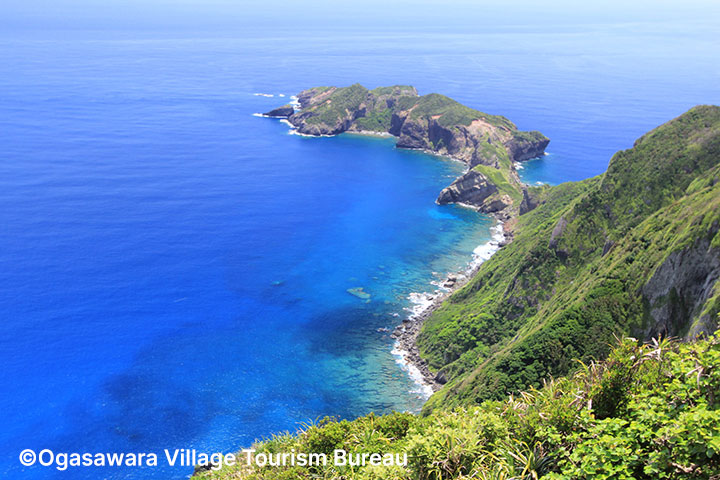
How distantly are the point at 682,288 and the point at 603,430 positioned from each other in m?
49.6

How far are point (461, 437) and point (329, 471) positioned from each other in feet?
37.7

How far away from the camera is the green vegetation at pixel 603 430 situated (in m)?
18.6

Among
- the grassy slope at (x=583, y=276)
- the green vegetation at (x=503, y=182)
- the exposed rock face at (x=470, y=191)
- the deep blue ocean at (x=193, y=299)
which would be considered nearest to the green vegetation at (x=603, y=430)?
→ the grassy slope at (x=583, y=276)

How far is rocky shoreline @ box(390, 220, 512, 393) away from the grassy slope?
2128mm

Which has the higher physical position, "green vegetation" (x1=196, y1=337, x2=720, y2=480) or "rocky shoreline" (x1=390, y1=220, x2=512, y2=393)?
"green vegetation" (x1=196, y1=337, x2=720, y2=480)

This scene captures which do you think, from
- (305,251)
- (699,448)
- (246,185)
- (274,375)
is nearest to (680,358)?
(699,448)

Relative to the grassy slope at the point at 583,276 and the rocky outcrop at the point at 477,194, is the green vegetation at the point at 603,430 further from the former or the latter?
the rocky outcrop at the point at 477,194

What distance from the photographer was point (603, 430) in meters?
22.0

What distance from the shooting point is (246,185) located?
612 ft

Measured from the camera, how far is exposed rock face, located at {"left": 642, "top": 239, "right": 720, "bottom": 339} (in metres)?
58.5

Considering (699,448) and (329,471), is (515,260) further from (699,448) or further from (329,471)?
(699,448)

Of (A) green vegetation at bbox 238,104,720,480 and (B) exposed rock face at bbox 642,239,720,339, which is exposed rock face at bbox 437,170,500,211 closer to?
(A) green vegetation at bbox 238,104,720,480

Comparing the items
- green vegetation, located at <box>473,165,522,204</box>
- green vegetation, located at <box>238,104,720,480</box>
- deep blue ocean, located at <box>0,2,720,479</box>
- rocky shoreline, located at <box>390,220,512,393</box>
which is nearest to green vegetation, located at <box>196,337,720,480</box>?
green vegetation, located at <box>238,104,720,480</box>

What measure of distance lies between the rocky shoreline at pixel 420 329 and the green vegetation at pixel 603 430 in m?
61.8
